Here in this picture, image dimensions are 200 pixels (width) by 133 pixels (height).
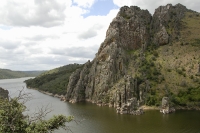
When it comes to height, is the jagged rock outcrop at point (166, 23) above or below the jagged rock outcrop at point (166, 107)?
above

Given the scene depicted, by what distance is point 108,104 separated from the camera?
359ft

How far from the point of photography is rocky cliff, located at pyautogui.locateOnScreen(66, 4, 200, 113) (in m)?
105

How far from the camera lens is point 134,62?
124688mm

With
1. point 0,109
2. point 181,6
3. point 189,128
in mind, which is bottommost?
point 189,128

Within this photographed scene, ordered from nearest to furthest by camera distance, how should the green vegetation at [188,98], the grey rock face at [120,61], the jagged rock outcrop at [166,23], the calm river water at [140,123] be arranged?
the calm river water at [140,123] < the green vegetation at [188,98] < the grey rock face at [120,61] < the jagged rock outcrop at [166,23]

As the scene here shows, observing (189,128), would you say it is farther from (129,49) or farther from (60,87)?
(60,87)

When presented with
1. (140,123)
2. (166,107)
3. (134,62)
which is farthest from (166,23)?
(140,123)

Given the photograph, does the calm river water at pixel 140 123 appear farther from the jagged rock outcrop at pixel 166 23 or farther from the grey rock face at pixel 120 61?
the jagged rock outcrop at pixel 166 23

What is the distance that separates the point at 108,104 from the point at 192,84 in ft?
131

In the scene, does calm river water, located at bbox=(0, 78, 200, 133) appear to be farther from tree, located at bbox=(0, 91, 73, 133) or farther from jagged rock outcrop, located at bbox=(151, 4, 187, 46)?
jagged rock outcrop, located at bbox=(151, 4, 187, 46)

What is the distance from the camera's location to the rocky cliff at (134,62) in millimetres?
104625

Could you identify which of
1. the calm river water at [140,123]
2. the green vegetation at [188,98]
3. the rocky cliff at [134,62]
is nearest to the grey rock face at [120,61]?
the rocky cliff at [134,62]

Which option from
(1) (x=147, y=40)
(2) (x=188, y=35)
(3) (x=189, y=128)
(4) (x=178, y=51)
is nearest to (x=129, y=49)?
(1) (x=147, y=40)

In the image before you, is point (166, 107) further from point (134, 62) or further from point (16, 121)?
point (16, 121)
